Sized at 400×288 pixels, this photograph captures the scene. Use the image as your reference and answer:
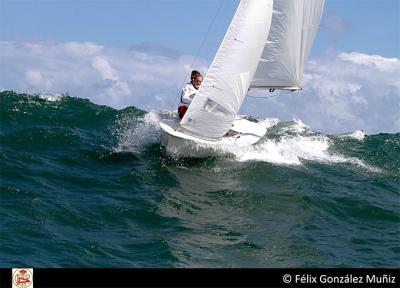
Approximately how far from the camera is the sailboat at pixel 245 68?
13.1m

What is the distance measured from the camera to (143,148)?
14.5 metres

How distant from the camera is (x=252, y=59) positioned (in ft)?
45.3

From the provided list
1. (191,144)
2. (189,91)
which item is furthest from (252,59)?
(191,144)

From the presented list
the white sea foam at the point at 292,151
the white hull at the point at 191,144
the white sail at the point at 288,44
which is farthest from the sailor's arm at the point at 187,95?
the white sail at the point at 288,44

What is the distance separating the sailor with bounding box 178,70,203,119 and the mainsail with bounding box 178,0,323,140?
729mm

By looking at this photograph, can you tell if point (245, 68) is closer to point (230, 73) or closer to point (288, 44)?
point (230, 73)

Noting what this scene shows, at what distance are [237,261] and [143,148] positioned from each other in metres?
6.88

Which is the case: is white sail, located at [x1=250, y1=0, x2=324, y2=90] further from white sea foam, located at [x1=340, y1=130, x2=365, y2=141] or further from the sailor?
Answer: white sea foam, located at [x1=340, y1=130, x2=365, y2=141]

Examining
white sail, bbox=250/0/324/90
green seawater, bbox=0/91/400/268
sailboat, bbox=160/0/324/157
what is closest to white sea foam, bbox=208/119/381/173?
green seawater, bbox=0/91/400/268

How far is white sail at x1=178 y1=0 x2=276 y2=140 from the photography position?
13102 mm

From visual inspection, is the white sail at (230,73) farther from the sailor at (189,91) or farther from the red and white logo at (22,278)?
the red and white logo at (22,278)

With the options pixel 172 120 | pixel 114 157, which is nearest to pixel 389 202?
pixel 172 120

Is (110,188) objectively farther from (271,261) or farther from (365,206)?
(365,206)

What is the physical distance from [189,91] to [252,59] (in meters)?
1.70
